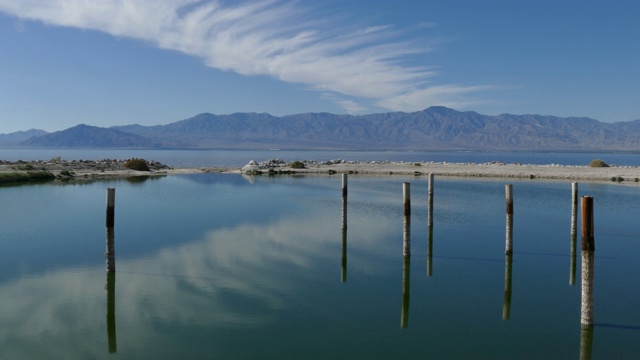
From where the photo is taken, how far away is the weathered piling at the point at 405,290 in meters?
16.6

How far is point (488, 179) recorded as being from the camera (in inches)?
2763

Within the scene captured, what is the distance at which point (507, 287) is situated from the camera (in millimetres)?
19938

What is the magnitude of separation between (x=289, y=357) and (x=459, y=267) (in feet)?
36.2

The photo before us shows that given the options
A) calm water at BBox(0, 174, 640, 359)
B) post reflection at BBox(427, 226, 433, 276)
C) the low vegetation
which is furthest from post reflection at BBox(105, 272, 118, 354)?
the low vegetation

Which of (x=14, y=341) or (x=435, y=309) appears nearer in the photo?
(x=14, y=341)

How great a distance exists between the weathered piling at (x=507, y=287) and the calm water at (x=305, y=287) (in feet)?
0.44

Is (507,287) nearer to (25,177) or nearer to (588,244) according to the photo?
(588,244)

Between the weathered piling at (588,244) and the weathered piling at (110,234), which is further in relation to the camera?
the weathered piling at (110,234)

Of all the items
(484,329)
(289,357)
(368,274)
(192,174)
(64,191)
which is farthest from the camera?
(192,174)

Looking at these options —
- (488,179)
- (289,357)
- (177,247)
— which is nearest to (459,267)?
(289,357)

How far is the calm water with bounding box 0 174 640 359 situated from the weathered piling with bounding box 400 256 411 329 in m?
0.10

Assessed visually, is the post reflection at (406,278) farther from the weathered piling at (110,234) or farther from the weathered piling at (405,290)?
the weathered piling at (110,234)

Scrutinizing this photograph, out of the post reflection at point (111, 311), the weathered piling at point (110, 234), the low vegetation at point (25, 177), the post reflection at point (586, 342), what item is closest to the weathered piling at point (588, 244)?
the post reflection at point (586, 342)

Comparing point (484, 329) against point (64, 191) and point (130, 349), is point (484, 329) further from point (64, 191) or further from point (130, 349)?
point (64, 191)
